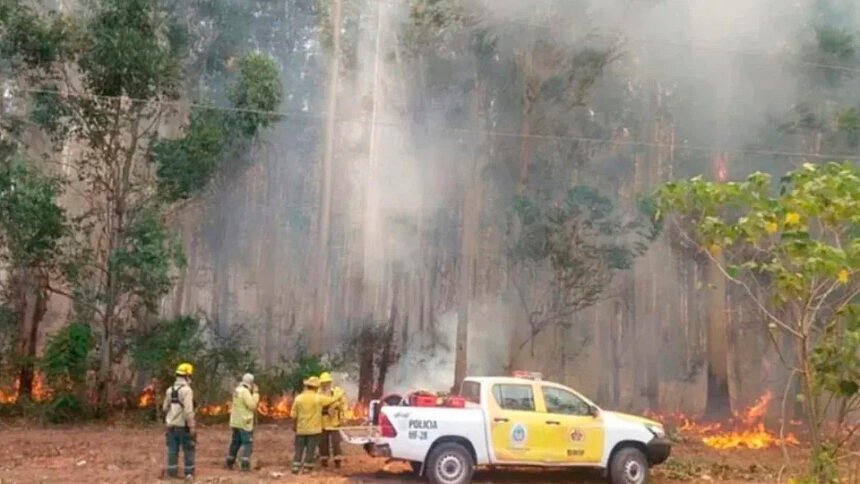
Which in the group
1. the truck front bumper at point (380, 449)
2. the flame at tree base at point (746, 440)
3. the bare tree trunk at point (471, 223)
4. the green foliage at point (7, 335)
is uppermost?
the bare tree trunk at point (471, 223)

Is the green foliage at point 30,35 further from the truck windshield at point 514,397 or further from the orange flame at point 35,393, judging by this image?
the truck windshield at point 514,397

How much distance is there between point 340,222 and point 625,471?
43.3 ft

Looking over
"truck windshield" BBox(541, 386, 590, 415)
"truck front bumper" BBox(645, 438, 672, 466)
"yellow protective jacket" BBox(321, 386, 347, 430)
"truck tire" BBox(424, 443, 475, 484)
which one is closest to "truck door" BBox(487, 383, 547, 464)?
"truck windshield" BBox(541, 386, 590, 415)

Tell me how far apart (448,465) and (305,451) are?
2277 millimetres

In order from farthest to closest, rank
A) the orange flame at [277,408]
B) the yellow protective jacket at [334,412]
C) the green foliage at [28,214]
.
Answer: the orange flame at [277,408]
the green foliage at [28,214]
the yellow protective jacket at [334,412]

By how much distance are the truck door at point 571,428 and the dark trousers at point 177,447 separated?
4.66 m

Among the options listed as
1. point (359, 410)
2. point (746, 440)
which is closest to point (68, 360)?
point (359, 410)

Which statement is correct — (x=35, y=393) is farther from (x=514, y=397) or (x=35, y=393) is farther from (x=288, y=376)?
(x=514, y=397)

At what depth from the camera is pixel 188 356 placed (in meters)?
17.9

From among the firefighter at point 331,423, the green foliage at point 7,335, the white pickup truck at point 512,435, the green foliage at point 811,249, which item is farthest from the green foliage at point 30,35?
the green foliage at point 811,249

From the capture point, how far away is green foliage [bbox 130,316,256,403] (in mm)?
17438

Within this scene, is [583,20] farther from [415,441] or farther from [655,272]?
[415,441]

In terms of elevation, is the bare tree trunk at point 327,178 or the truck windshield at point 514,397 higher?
the bare tree trunk at point 327,178

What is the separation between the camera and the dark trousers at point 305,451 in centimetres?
1177
